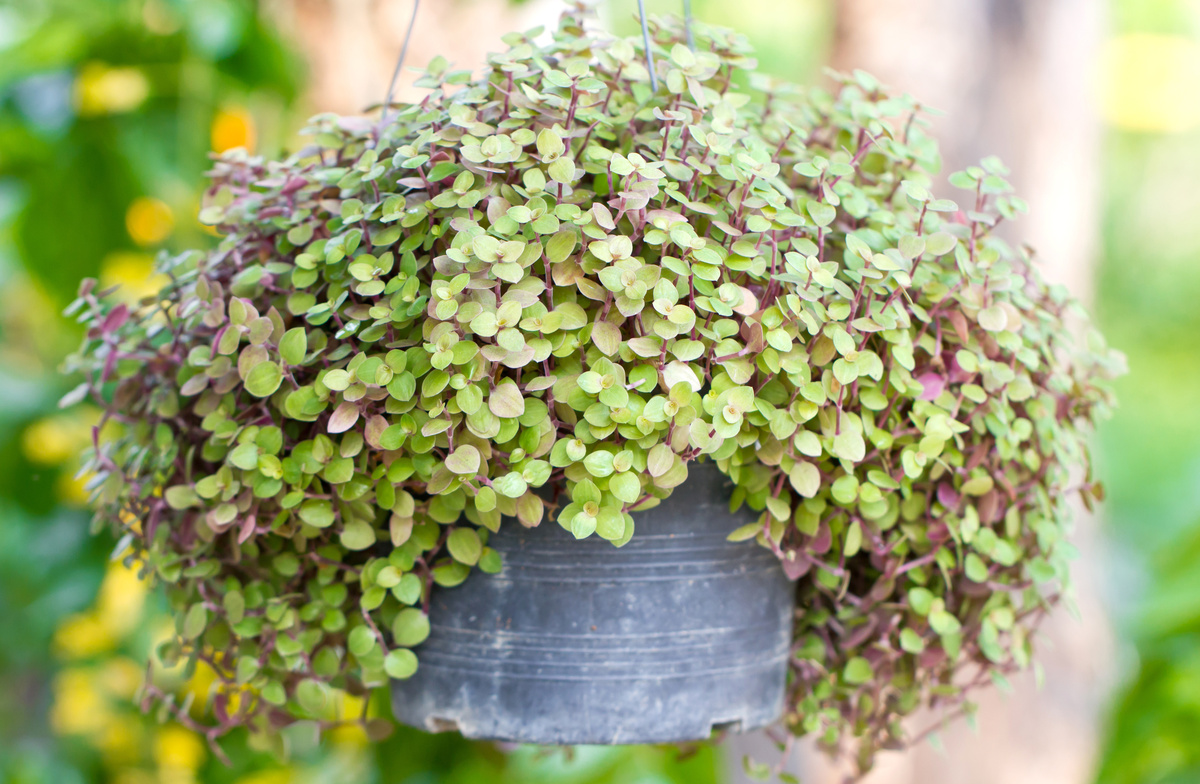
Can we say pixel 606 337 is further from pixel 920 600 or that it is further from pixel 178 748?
pixel 178 748

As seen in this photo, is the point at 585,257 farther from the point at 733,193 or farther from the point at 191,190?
the point at 191,190

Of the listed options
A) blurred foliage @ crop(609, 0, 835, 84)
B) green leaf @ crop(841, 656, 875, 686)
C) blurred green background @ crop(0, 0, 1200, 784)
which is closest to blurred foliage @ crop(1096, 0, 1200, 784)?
blurred foliage @ crop(609, 0, 835, 84)

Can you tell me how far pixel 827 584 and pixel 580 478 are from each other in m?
0.25

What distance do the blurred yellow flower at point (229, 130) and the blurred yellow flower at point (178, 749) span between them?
1.16 m

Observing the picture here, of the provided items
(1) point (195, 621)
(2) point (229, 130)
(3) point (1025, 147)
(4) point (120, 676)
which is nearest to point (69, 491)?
(4) point (120, 676)

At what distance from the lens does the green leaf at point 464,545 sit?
0.63 meters

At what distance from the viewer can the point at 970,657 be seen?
807 mm

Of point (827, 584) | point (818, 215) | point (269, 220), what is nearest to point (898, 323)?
point (818, 215)

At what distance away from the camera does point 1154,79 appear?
608 cm

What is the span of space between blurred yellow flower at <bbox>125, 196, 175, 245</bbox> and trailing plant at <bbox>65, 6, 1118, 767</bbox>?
3.41ft

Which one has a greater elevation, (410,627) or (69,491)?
(410,627)

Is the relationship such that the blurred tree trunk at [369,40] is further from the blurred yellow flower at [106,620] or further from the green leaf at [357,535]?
the green leaf at [357,535]

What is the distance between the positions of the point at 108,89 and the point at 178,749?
130 centimetres

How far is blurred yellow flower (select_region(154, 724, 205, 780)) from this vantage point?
1.78 m
